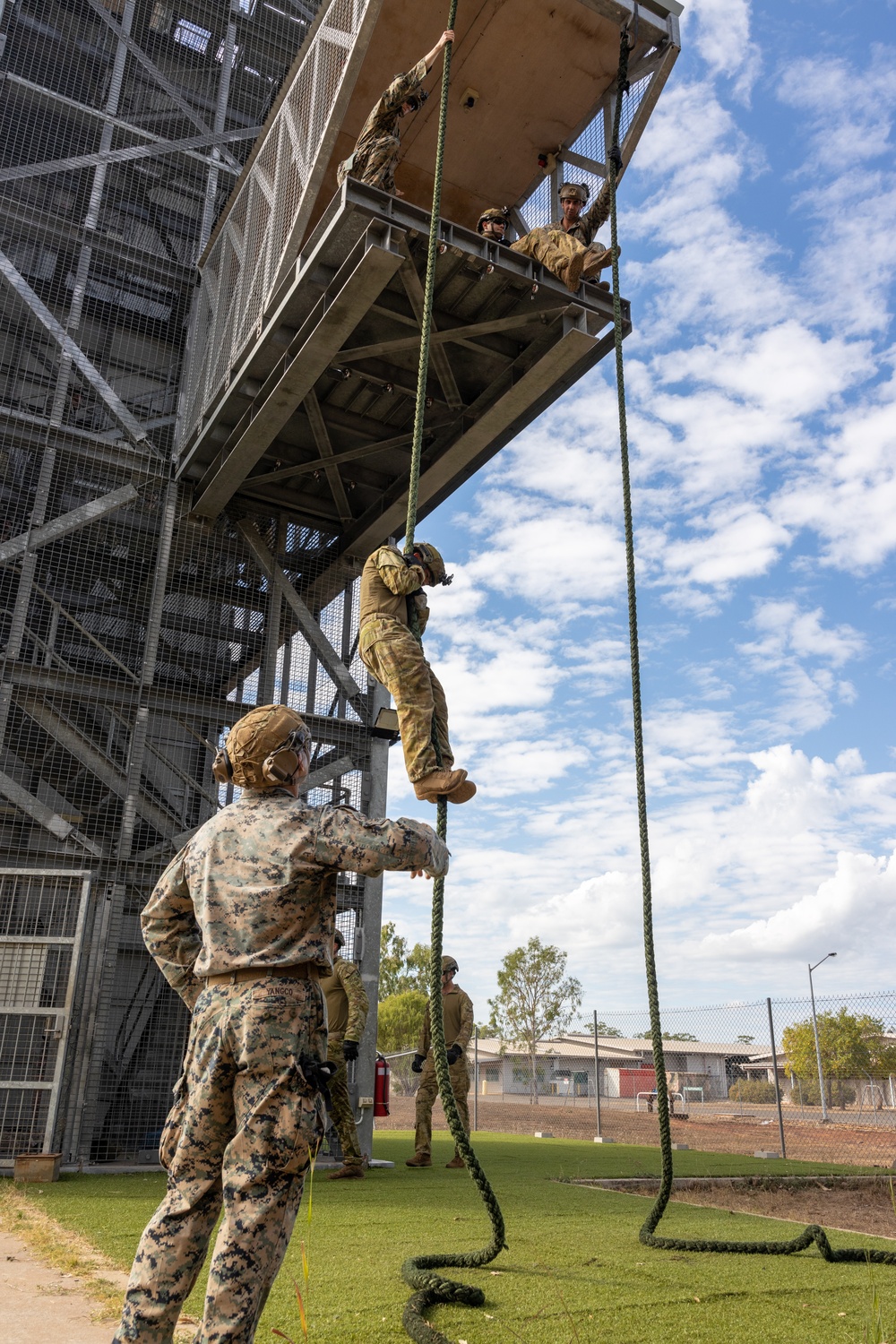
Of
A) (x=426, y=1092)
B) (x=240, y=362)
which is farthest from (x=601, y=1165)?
(x=240, y=362)

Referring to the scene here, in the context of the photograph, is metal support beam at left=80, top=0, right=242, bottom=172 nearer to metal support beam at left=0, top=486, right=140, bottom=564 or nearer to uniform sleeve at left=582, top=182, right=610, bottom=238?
metal support beam at left=0, top=486, right=140, bottom=564

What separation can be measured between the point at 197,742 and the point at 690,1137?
15549 millimetres

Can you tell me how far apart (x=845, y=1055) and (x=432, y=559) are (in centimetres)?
2226

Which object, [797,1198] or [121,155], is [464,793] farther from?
[121,155]

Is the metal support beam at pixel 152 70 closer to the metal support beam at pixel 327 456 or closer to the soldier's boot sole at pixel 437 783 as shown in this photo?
the metal support beam at pixel 327 456

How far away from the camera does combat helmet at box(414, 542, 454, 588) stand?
516 centimetres

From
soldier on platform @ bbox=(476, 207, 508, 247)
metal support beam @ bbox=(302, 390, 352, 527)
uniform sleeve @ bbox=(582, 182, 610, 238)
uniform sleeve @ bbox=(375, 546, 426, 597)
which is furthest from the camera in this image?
metal support beam @ bbox=(302, 390, 352, 527)

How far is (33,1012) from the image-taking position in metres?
8.76

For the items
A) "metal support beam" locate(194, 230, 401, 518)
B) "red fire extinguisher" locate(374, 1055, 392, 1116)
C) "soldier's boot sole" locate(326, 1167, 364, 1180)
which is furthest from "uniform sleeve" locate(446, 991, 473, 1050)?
"metal support beam" locate(194, 230, 401, 518)

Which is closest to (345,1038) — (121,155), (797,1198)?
(797,1198)

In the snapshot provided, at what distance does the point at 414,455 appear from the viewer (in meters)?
4.27

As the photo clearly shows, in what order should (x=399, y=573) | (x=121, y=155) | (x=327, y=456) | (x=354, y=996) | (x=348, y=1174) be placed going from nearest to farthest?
1. (x=399, y=573)
2. (x=354, y=996)
3. (x=348, y=1174)
4. (x=327, y=456)
5. (x=121, y=155)

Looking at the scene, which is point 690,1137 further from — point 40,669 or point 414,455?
point 414,455

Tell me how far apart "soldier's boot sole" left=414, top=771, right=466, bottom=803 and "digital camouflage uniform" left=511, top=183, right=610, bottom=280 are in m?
6.49
